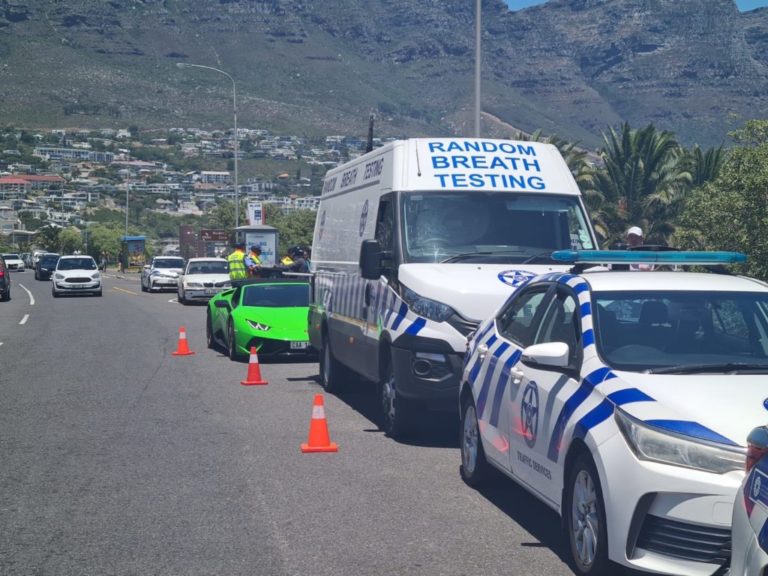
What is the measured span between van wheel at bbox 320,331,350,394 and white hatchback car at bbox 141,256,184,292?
33.8 meters

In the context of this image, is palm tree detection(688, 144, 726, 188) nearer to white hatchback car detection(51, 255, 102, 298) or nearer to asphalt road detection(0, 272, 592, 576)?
white hatchback car detection(51, 255, 102, 298)

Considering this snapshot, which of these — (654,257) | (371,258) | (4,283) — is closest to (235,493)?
(371,258)

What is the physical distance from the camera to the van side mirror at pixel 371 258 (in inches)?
423

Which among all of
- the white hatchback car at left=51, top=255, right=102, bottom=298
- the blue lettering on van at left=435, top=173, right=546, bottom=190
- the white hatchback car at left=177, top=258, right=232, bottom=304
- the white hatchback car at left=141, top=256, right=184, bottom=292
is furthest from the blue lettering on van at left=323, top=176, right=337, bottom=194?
the white hatchback car at left=141, top=256, right=184, bottom=292

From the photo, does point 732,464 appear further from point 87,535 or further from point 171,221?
point 171,221

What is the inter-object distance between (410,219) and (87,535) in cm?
498

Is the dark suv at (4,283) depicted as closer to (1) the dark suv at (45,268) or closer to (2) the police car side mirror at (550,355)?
(1) the dark suv at (45,268)

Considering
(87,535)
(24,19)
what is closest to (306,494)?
(87,535)

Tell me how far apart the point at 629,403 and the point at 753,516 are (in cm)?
160

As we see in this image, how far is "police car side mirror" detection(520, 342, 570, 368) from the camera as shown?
249 inches

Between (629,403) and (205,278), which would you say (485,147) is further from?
(205,278)

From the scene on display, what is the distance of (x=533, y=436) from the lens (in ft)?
22.4

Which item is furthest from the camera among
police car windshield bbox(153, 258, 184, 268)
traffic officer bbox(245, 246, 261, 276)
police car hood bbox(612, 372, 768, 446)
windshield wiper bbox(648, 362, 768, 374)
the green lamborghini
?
police car windshield bbox(153, 258, 184, 268)

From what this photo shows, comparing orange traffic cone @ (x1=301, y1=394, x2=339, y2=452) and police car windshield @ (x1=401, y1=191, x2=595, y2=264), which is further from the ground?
police car windshield @ (x1=401, y1=191, x2=595, y2=264)
